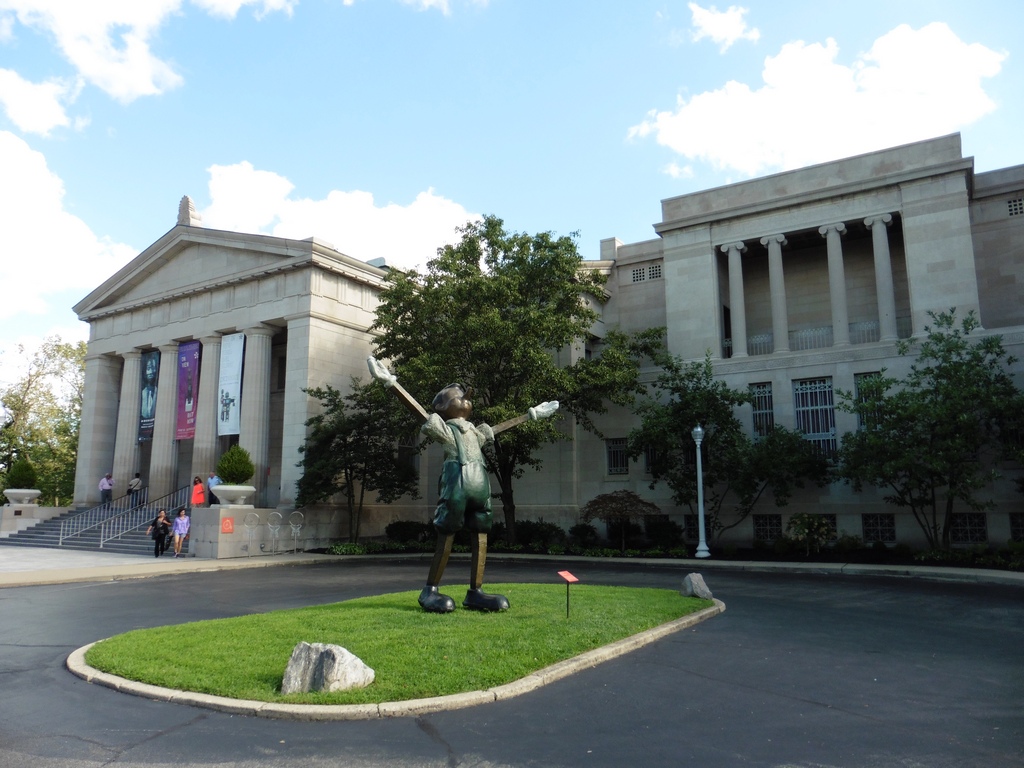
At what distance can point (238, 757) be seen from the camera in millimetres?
5574

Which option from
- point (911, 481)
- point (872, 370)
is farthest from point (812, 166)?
point (911, 481)

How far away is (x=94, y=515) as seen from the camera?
35219mm

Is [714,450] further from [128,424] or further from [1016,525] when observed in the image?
[128,424]

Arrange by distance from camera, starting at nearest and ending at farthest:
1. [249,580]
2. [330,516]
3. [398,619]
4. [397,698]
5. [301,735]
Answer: [301,735]
[397,698]
[398,619]
[249,580]
[330,516]

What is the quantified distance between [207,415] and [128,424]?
656 cm

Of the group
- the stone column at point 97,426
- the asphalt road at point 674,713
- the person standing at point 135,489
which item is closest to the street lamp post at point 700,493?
the asphalt road at point 674,713

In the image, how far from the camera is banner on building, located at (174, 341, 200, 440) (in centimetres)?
3538

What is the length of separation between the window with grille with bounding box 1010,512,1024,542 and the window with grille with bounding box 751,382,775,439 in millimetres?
8203

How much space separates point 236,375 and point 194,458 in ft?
14.9

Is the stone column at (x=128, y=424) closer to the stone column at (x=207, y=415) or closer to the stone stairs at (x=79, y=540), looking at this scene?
the stone stairs at (x=79, y=540)

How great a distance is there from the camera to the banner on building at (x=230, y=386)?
110ft

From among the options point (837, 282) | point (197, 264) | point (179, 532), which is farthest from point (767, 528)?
point (197, 264)

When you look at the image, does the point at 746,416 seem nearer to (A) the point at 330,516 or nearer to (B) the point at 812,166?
(B) the point at 812,166

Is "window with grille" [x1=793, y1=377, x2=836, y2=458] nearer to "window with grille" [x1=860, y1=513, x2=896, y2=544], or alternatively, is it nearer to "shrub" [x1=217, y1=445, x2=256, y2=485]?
"window with grille" [x1=860, y1=513, x2=896, y2=544]
